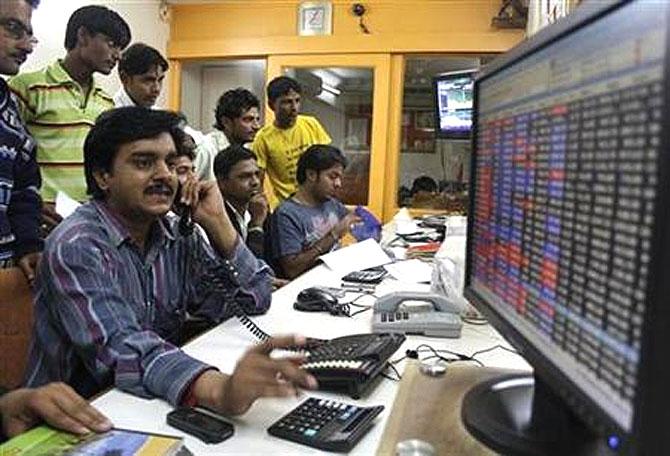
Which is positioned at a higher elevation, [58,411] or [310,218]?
[310,218]

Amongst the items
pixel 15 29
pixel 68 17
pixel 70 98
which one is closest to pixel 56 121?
pixel 70 98

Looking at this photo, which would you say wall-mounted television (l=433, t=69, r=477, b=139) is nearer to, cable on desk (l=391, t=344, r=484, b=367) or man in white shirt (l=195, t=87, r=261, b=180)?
man in white shirt (l=195, t=87, r=261, b=180)

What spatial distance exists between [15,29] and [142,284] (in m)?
0.98

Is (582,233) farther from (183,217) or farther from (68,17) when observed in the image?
(68,17)

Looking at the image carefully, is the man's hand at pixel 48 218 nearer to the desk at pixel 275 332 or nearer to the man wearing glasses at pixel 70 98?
the man wearing glasses at pixel 70 98

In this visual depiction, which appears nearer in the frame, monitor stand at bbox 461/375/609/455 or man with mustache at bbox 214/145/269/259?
monitor stand at bbox 461/375/609/455

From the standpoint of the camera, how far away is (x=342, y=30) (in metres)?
4.96

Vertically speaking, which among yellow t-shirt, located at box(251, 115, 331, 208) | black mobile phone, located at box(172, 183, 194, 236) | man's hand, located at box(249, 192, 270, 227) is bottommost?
man's hand, located at box(249, 192, 270, 227)

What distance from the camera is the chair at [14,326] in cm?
127

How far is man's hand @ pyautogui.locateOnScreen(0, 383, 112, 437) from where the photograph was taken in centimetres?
83

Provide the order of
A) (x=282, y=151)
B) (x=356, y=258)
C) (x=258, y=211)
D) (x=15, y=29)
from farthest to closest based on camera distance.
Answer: (x=282, y=151) < (x=258, y=211) < (x=356, y=258) < (x=15, y=29)

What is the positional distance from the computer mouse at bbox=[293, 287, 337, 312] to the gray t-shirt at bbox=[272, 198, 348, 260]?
924mm

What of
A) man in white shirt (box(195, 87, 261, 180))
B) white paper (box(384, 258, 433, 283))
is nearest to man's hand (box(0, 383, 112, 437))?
white paper (box(384, 258, 433, 283))

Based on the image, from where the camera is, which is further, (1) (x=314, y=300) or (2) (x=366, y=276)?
(2) (x=366, y=276)
